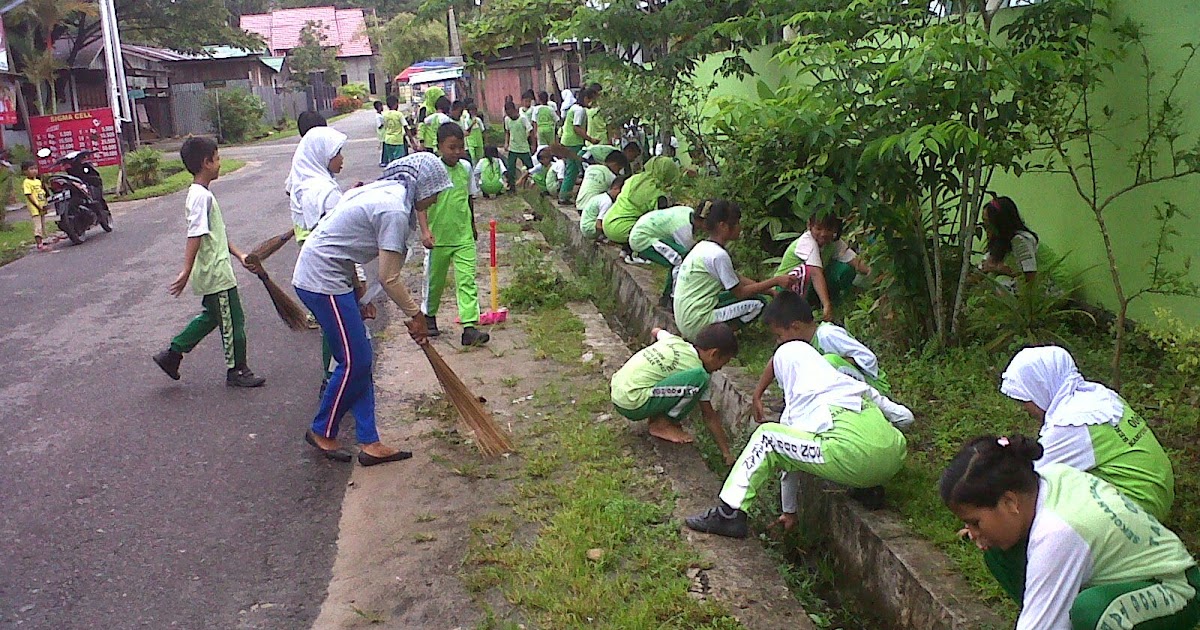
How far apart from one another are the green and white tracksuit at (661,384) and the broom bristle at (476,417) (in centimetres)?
63

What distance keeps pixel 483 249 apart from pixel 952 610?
27.4 feet

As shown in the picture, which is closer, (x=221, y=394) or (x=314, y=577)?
(x=314, y=577)

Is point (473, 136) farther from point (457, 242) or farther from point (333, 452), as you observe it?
point (333, 452)

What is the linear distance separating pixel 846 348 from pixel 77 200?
11.6m

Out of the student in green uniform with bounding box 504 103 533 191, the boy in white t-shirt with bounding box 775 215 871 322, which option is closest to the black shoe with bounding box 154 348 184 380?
the boy in white t-shirt with bounding box 775 215 871 322

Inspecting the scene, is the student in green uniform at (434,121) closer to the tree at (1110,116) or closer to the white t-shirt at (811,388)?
the tree at (1110,116)

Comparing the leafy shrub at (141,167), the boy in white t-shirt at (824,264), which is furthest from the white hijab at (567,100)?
the boy in white t-shirt at (824,264)

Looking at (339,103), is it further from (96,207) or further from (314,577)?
(314,577)

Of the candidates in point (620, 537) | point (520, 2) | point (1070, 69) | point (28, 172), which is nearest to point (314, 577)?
point (620, 537)

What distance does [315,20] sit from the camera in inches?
2579

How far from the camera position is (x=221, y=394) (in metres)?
6.46

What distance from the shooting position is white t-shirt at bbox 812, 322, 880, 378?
4.53m

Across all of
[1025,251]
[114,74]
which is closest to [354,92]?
[114,74]

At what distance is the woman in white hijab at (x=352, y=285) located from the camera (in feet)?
16.6
